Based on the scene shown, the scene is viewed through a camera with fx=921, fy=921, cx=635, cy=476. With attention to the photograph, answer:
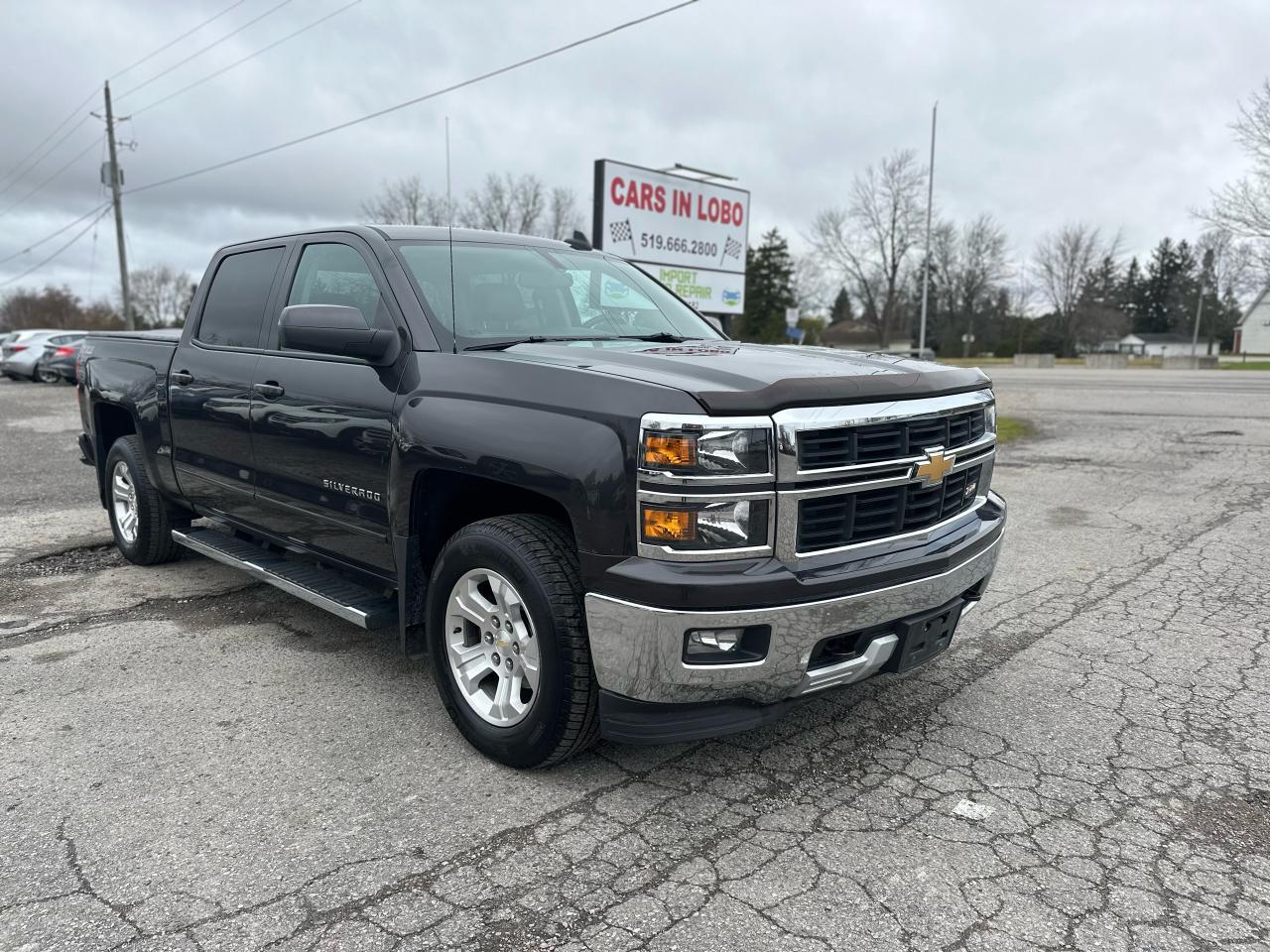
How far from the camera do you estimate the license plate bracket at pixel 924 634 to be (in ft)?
10.0

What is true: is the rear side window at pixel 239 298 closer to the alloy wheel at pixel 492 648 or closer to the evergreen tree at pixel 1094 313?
the alloy wheel at pixel 492 648

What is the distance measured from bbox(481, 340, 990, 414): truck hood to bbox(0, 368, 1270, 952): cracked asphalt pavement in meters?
1.30

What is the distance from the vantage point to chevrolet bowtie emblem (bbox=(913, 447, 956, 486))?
3056 mm

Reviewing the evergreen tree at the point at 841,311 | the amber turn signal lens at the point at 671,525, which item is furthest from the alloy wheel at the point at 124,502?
the evergreen tree at the point at 841,311

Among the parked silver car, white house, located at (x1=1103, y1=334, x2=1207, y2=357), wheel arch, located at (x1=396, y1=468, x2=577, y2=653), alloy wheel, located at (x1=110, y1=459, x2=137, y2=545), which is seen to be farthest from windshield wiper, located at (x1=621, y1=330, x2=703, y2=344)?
white house, located at (x1=1103, y1=334, x2=1207, y2=357)

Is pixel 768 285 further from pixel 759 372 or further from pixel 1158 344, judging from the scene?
pixel 759 372

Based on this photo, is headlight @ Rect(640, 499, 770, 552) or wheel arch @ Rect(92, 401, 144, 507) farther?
wheel arch @ Rect(92, 401, 144, 507)

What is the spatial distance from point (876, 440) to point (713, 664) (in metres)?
0.89

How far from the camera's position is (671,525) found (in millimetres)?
2666

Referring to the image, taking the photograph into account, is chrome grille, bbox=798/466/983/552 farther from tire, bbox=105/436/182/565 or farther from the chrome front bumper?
tire, bbox=105/436/182/565

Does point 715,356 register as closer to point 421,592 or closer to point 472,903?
point 421,592

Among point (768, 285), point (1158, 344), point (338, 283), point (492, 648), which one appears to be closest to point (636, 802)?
point (492, 648)

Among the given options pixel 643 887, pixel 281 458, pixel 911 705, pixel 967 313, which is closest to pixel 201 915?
pixel 643 887

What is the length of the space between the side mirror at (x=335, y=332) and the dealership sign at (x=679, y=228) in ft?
29.5
